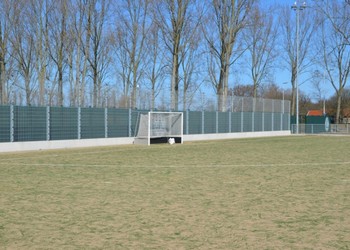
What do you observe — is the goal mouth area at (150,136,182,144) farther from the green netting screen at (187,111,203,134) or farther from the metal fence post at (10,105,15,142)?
the metal fence post at (10,105,15,142)

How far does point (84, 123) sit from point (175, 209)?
20472mm

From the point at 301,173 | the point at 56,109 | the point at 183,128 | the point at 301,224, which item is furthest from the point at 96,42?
the point at 301,224

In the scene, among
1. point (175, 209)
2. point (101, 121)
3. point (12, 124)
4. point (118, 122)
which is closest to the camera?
point (175, 209)

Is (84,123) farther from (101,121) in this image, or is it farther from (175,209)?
(175,209)

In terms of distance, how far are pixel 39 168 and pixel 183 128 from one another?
2119cm

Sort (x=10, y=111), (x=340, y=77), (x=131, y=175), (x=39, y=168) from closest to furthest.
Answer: (x=131, y=175)
(x=39, y=168)
(x=10, y=111)
(x=340, y=77)

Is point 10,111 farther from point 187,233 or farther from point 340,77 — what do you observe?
point 340,77

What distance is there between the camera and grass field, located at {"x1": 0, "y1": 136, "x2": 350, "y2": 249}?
A: 5871 mm

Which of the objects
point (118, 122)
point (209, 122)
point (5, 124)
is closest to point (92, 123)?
point (118, 122)

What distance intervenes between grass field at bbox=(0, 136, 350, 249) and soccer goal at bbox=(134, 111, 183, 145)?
53.8 feet

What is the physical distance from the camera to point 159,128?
31.5 m

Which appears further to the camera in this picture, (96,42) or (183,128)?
(96,42)

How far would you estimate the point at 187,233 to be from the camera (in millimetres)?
6227

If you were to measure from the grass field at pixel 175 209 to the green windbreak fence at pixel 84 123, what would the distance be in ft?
31.6
